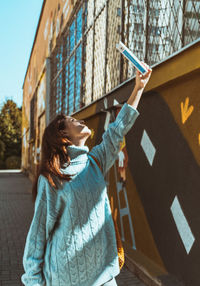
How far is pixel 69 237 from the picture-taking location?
1.66 m

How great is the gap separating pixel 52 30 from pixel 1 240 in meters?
10.1

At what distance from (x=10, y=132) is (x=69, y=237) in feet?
125

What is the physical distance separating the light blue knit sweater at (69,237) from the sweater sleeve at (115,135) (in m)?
0.21

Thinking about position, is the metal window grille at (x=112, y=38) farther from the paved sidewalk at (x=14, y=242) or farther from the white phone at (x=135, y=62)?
the paved sidewalk at (x=14, y=242)

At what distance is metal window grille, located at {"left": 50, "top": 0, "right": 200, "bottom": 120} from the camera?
140 inches

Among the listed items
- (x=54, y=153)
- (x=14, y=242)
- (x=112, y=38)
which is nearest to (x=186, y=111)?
(x=54, y=153)

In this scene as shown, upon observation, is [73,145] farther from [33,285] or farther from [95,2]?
[95,2]

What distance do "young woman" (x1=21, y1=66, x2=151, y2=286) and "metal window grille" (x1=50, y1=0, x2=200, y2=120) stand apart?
2.07m

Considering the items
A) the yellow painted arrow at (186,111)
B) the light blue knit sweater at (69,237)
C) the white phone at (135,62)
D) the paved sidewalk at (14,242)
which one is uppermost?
the white phone at (135,62)

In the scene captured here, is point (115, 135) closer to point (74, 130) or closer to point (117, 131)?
point (117, 131)

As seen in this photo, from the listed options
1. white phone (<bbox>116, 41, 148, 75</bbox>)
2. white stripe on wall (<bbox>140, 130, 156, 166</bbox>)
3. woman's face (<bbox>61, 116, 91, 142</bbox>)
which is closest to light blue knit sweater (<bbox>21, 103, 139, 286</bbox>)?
woman's face (<bbox>61, 116, 91, 142</bbox>)

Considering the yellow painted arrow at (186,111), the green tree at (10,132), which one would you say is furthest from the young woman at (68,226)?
the green tree at (10,132)

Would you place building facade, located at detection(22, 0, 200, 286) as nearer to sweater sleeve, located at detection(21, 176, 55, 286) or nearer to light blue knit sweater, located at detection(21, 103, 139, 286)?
light blue knit sweater, located at detection(21, 103, 139, 286)

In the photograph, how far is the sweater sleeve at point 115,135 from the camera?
1881 millimetres
